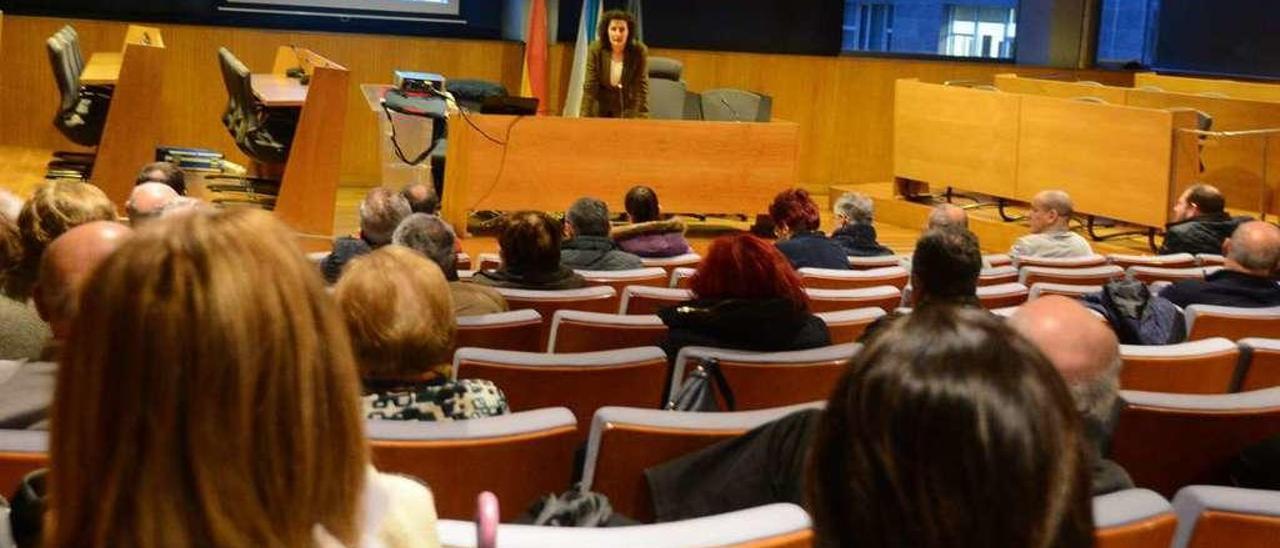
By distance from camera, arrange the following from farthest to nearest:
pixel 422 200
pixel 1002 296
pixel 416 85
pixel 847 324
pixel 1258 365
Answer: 1. pixel 416 85
2. pixel 422 200
3. pixel 1002 296
4. pixel 847 324
5. pixel 1258 365

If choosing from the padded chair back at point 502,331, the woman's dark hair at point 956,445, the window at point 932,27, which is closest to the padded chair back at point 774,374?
the padded chair back at point 502,331

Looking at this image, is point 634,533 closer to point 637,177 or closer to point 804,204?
point 804,204

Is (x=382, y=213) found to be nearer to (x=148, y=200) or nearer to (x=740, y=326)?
(x=148, y=200)

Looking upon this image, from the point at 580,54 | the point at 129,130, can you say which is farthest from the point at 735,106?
the point at 129,130

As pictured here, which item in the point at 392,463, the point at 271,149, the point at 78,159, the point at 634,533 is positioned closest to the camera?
the point at 634,533

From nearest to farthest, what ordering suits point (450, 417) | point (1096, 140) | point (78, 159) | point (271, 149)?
point (450, 417) → point (271, 149) → point (1096, 140) → point (78, 159)

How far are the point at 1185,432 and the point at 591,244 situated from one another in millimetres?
3281

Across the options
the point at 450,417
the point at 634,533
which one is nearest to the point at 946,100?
the point at 450,417

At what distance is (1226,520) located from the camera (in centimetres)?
196

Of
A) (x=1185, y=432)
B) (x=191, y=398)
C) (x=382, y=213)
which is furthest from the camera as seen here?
(x=382, y=213)

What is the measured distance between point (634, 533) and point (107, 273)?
0.70m

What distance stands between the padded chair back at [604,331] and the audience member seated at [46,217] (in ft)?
3.81

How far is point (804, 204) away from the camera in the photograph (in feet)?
21.8

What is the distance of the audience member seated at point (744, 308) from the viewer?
372 cm
